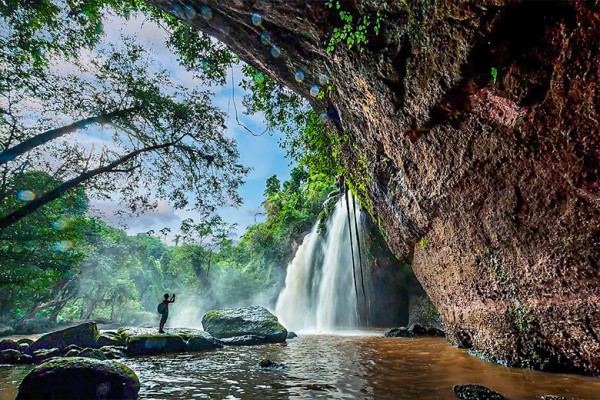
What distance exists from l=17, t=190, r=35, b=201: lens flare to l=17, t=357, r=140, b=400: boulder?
9.94m

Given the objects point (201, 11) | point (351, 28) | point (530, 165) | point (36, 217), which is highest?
point (201, 11)

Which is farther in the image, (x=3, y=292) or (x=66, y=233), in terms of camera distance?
(x=3, y=292)

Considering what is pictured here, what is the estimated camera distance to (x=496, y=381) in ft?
14.2

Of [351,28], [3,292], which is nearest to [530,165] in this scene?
[351,28]

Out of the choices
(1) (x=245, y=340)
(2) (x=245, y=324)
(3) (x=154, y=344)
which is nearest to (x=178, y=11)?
(3) (x=154, y=344)

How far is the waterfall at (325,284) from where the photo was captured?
17.5 meters

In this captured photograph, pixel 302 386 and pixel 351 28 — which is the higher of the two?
pixel 351 28

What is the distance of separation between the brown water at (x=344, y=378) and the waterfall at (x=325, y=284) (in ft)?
35.3

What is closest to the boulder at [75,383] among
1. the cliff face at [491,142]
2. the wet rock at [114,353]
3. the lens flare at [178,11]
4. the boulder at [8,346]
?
the wet rock at [114,353]

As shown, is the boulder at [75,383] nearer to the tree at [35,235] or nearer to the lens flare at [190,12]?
the lens flare at [190,12]

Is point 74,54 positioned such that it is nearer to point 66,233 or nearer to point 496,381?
point 66,233

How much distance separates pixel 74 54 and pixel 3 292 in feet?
60.5

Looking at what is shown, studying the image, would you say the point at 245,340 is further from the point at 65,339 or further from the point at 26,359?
the point at 26,359

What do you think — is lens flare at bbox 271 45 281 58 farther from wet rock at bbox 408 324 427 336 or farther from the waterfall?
the waterfall
